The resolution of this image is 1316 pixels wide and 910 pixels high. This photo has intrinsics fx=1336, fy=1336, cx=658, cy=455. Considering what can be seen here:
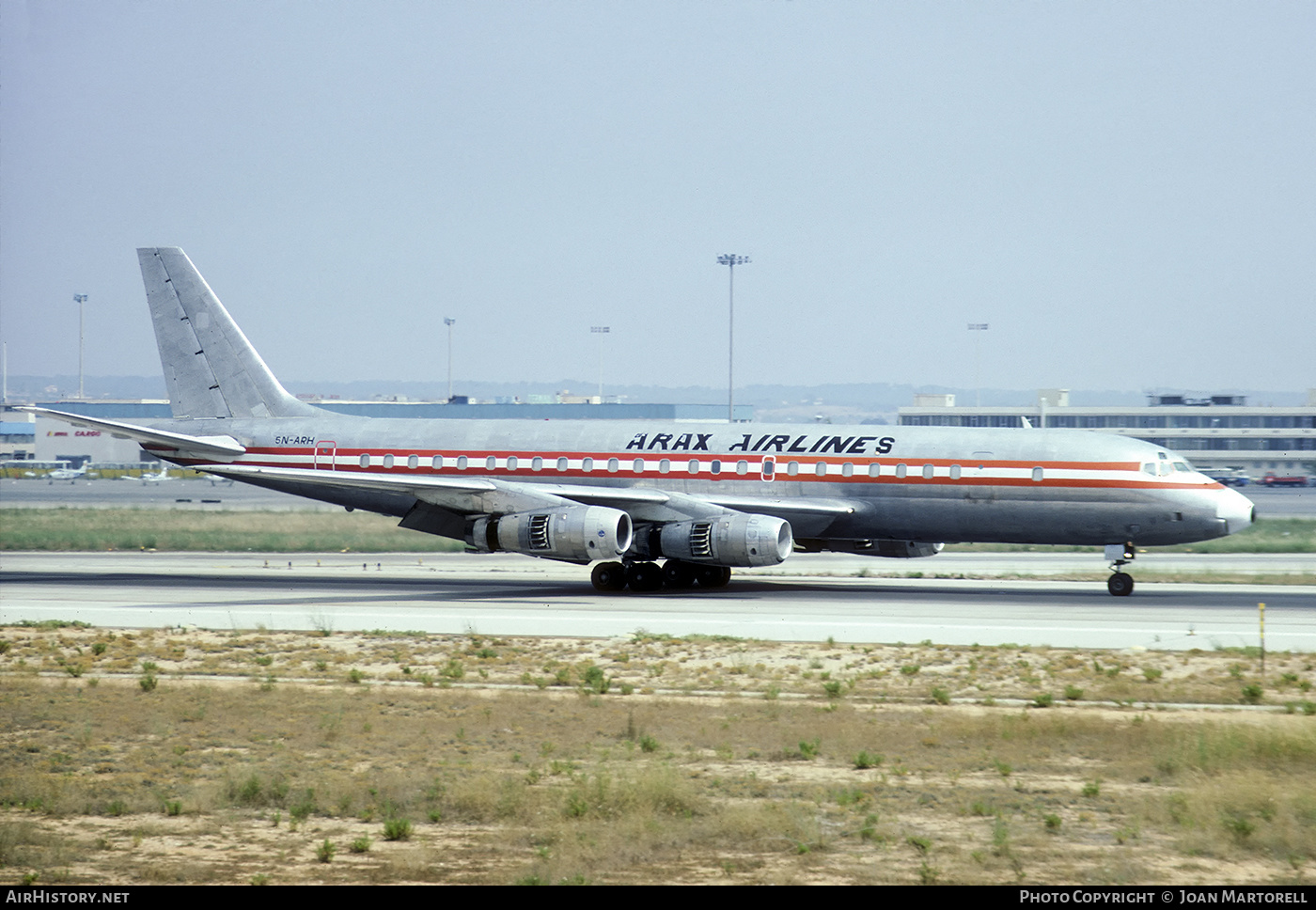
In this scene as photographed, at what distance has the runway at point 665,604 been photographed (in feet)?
85.3

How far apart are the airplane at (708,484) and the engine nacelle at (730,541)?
0.05 metres

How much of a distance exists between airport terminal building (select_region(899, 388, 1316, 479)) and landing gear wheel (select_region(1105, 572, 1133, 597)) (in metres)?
99.2

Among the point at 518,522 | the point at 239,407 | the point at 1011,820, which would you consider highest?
the point at 239,407

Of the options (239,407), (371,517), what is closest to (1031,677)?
(239,407)

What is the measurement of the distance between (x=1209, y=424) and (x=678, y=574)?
390 feet

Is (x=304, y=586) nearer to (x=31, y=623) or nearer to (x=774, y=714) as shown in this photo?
(x=31, y=623)

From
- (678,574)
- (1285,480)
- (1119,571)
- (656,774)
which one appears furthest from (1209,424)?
(656,774)

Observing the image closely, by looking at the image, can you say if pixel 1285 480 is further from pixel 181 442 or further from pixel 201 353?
pixel 181 442

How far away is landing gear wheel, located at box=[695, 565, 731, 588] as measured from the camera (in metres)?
36.1

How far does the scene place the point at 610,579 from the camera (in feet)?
117

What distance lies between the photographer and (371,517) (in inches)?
2657

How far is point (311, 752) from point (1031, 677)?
1076 cm

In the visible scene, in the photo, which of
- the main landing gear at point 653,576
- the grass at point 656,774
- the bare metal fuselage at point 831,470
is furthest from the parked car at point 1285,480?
the grass at point 656,774

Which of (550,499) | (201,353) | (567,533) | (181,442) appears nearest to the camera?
(567,533)
